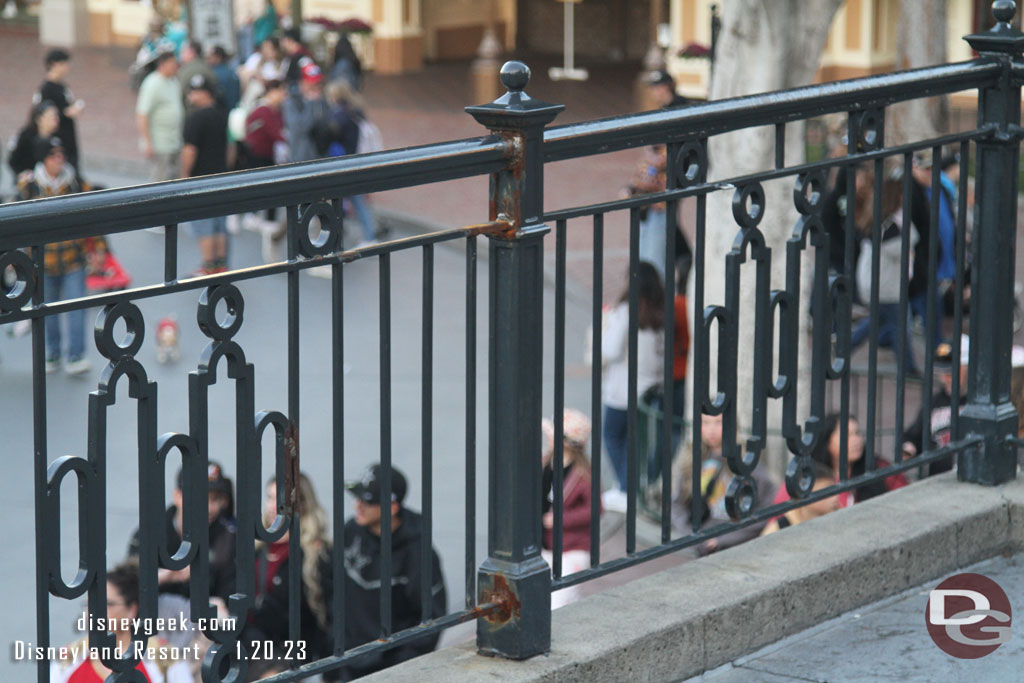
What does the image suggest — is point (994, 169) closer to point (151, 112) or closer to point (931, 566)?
point (931, 566)

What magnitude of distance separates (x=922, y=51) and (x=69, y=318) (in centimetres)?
927

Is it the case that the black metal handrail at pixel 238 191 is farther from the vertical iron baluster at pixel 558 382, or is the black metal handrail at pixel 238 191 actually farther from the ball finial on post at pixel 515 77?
the vertical iron baluster at pixel 558 382

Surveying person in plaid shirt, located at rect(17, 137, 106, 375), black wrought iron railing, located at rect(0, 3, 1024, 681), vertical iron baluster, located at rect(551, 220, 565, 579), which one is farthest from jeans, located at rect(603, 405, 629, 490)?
vertical iron baluster, located at rect(551, 220, 565, 579)

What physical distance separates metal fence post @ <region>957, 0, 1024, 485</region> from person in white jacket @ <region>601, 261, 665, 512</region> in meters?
4.60

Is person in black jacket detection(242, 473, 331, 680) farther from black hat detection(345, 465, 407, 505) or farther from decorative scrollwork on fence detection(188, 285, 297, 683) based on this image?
decorative scrollwork on fence detection(188, 285, 297, 683)

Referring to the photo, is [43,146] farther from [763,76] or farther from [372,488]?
[372,488]

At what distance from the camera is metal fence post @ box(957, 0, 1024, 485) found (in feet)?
12.8

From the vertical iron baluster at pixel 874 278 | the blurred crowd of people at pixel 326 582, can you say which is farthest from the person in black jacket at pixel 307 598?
the vertical iron baluster at pixel 874 278

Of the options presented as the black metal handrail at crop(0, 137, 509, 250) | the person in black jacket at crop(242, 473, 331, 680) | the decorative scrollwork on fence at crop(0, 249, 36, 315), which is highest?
the black metal handrail at crop(0, 137, 509, 250)

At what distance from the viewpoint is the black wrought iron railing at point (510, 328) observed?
243cm

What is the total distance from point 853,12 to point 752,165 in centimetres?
1697

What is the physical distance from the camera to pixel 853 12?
25.2 metres

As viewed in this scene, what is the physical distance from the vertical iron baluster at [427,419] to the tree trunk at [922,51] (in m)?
13.8

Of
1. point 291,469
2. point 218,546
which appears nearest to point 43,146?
point 218,546
